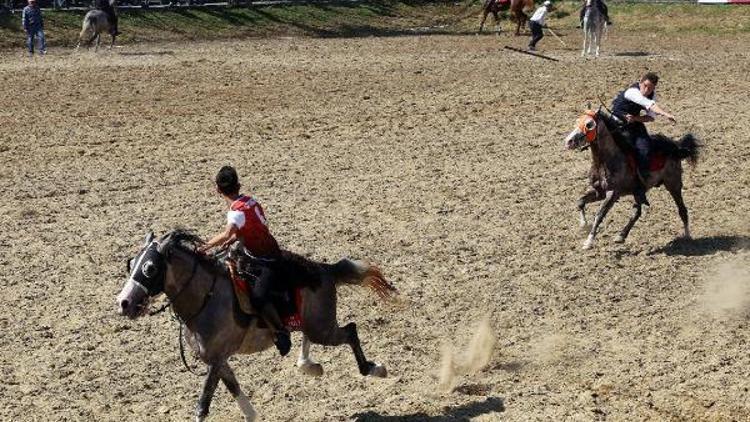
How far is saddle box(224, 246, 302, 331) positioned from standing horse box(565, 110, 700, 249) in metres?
5.49

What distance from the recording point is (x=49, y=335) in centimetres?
1106

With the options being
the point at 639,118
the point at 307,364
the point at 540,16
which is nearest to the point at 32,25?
the point at 540,16

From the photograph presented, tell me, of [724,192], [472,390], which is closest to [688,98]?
[724,192]

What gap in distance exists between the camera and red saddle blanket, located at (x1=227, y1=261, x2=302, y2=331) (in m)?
8.97

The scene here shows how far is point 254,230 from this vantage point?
9000 millimetres

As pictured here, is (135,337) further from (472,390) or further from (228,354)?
(472,390)

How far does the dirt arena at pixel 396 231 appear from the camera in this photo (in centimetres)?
980

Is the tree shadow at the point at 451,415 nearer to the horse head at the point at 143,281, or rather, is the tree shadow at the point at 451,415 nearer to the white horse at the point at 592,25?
the horse head at the point at 143,281

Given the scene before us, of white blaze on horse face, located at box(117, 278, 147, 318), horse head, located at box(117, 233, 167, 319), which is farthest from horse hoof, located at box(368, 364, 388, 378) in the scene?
white blaze on horse face, located at box(117, 278, 147, 318)

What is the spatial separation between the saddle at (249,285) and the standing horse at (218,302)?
0.06 m

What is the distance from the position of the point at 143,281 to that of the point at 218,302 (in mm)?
778

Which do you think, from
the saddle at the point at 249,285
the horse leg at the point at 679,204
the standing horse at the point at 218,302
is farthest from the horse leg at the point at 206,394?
the horse leg at the point at 679,204

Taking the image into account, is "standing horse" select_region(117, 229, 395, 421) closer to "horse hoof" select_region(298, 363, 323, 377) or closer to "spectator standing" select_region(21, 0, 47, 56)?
"horse hoof" select_region(298, 363, 323, 377)

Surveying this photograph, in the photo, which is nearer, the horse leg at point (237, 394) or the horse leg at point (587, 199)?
the horse leg at point (237, 394)
